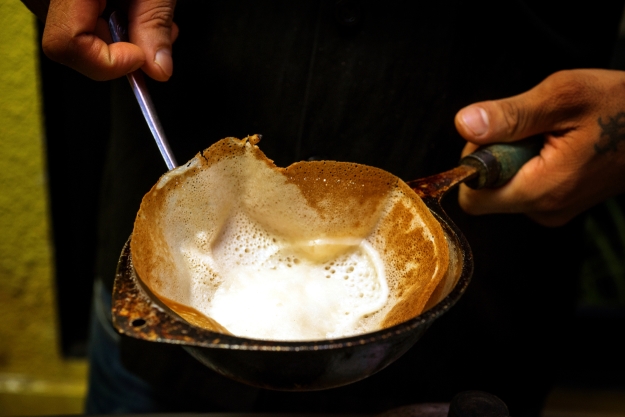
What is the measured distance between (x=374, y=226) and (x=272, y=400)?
1.72ft

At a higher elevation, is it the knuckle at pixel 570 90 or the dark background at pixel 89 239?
the knuckle at pixel 570 90

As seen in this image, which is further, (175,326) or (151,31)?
(151,31)

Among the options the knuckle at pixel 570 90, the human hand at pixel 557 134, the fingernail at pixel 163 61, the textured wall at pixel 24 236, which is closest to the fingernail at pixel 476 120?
the human hand at pixel 557 134

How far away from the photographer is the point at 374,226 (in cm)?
67

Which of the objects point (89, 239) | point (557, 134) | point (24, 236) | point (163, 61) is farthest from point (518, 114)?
point (24, 236)

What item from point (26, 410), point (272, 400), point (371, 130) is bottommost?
point (26, 410)

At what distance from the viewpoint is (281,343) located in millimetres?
442

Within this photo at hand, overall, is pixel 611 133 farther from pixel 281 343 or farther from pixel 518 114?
pixel 281 343

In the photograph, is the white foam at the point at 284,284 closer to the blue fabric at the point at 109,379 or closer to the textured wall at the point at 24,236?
the blue fabric at the point at 109,379

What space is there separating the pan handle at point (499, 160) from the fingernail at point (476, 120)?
0.09ft

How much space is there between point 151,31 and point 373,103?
344mm

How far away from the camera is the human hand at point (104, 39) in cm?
61

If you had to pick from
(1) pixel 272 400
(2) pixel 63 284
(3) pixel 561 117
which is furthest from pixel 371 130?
(2) pixel 63 284

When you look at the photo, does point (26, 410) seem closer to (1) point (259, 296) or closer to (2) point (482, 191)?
(1) point (259, 296)
